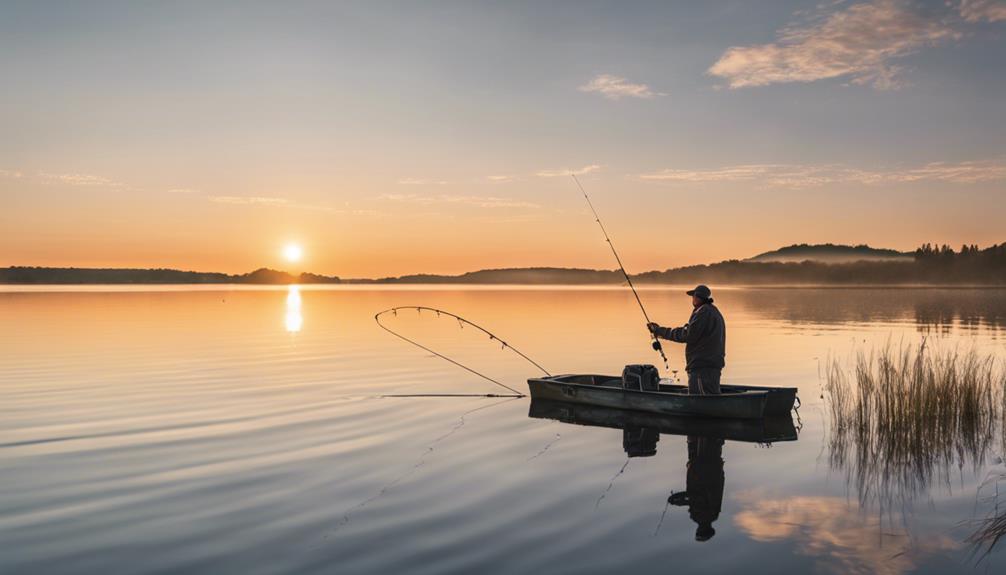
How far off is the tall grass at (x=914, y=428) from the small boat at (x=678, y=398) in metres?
1.39

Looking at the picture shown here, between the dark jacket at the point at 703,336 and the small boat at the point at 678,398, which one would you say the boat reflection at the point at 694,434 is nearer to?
the small boat at the point at 678,398

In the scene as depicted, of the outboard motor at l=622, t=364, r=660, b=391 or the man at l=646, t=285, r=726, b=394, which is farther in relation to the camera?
the outboard motor at l=622, t=364, r=660, b=391

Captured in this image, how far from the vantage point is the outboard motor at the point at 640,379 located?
624 inches

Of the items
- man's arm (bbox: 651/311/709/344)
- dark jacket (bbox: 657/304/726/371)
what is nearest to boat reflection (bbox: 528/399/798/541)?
dark jacket (bbox: 657/304/726/371)

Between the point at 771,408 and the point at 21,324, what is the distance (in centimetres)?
4537

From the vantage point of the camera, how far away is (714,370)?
14.7 m

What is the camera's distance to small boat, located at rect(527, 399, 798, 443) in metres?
14.0

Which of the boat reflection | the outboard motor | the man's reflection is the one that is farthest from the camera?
the outboard motor

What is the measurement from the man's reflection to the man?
4.70ft

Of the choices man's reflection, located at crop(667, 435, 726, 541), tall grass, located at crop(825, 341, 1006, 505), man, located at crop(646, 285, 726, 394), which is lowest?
man's reflection, located at crop(667, 435, 726, 541)

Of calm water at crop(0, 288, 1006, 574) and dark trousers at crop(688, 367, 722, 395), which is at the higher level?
dark trousers at crop(688, 367, 722, 395)

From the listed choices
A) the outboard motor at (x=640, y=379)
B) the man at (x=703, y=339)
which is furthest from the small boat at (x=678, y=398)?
the man at (x=703, y=339)

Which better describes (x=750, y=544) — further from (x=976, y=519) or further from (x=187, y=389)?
(x=187, y=389)

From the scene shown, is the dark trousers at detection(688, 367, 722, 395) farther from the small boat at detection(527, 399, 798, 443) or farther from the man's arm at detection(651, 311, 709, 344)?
the man's arm at detection(651, 311, 709, 344)
